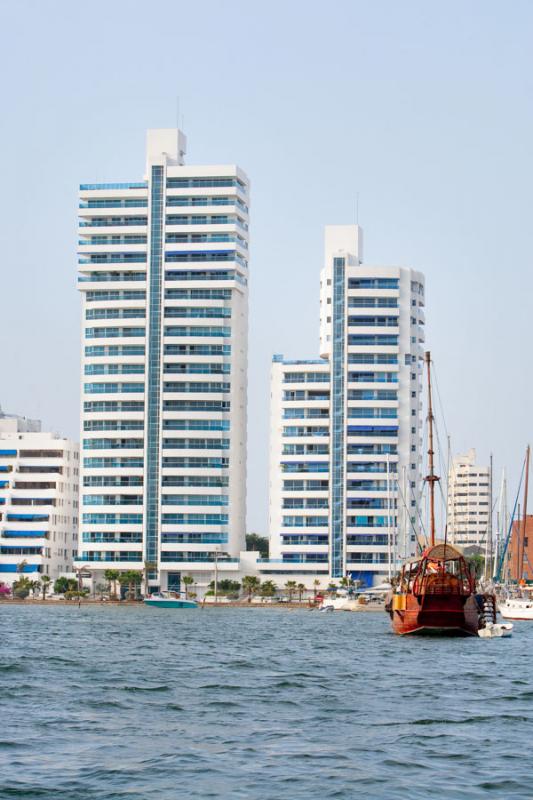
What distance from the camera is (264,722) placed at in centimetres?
4062

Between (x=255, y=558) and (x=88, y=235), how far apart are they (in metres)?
53.0

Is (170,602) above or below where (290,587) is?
below

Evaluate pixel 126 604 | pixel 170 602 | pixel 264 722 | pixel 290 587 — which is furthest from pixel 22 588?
pixel 264 722

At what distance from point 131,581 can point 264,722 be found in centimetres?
15111

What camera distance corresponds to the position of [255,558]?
647 ft

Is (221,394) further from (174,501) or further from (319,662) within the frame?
(319,662)

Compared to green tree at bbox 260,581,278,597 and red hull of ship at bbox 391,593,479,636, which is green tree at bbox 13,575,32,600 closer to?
green tree at bbox 260,581,278,597

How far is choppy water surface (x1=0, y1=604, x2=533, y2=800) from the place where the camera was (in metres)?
30.6

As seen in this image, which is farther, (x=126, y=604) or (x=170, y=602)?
(x=126, y=604)

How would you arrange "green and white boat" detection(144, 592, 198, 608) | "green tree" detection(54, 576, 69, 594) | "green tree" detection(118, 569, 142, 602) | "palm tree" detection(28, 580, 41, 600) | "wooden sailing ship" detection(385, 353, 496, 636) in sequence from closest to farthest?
1. "wooden sailing ship" detection(385, 353, 496, 636)
2. "green and white boat" detection(144, 592, 198, 608)
3. "green tree" detection(118, 569, 142, 602)
4. "palm tree" detection(28, 580, 41, 600)
5. "green tree" detection(54, 576, 69, 594)

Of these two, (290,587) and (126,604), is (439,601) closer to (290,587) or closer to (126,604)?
(126,604)

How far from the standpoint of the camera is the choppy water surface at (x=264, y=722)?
100 feet

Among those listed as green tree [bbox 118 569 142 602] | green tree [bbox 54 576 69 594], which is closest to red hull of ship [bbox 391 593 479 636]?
green tree [bbox 118 569 142 602]

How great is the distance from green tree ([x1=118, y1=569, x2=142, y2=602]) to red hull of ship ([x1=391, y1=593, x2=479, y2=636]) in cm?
10216
